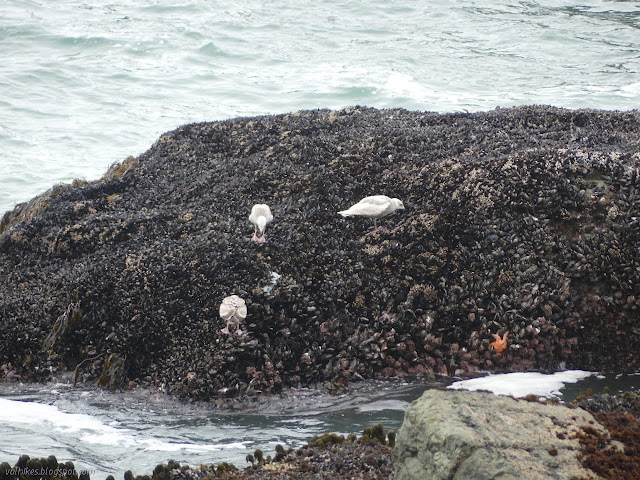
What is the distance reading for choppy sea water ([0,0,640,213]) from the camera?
20.0 meters

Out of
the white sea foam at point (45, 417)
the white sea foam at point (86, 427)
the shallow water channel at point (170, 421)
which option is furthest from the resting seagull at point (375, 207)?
the white sea foam at point (45, 417)

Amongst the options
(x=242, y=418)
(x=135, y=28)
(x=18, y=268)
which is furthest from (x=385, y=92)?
(x=242, y=418)

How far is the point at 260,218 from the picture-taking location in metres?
7.04

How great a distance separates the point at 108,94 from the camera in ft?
74.8

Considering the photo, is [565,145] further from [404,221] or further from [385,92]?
[385,92]

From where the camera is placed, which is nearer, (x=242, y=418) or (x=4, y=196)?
(x=242, y=418)

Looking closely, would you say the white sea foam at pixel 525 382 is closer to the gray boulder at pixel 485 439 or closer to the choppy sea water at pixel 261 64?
the gray boulder at pixel 485 439

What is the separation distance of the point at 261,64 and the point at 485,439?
2495 centimetres

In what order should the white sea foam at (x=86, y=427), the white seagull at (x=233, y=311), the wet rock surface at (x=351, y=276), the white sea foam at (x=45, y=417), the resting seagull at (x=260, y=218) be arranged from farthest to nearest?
1. the resting seagull at (x=260, y=218)
2. the wet rock surface at (x=351, y=276)
3. the white seagull at (x=233, y=311)
4. the white sea foam at (x=45, y=417)
5. the white sea foam at (x=86, y=427)

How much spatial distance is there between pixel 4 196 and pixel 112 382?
11572 millimetres

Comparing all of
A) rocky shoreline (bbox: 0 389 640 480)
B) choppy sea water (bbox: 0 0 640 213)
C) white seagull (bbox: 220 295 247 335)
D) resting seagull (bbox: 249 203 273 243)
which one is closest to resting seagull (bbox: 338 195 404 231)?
resting seagull (bbox: 249 203 273 243)

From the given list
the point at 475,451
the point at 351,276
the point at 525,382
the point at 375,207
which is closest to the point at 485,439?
the point at 475,451

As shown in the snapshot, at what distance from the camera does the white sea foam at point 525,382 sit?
5746 millimetres

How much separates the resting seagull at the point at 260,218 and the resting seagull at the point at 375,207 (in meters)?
0.91
